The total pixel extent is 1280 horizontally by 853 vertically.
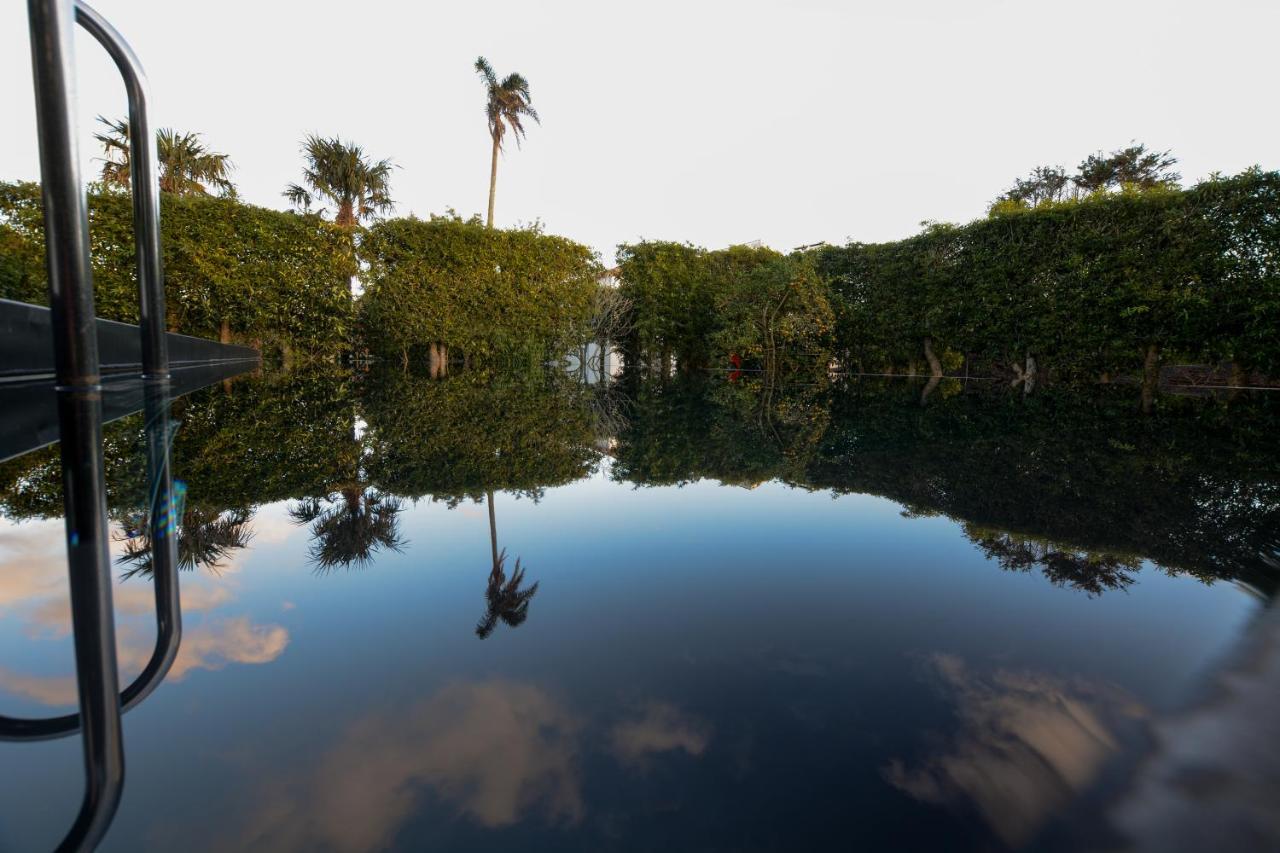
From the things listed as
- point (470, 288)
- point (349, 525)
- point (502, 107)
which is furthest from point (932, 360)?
point (502, 107)

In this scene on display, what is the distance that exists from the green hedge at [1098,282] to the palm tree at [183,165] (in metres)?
18.2

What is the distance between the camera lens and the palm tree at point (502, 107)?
17594mm

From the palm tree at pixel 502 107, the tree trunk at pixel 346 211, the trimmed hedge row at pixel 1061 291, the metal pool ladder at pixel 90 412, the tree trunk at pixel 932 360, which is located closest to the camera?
the metal pool ladder at pixel 90 412

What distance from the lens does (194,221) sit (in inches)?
376

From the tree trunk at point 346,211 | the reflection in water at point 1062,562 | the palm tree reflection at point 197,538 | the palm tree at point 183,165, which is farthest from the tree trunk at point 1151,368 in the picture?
the palm tree at point 183,165

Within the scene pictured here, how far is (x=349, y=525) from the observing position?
1.68m

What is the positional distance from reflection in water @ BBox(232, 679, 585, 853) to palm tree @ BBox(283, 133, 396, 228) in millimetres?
19915

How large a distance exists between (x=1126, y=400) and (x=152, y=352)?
33.8 feet

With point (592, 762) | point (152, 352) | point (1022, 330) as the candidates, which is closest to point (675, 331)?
point (1022, 330)

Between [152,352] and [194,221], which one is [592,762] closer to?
[152,352]

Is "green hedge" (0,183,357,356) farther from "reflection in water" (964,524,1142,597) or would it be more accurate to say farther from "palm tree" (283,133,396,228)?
"reflection in water" (964,524,1142,597)

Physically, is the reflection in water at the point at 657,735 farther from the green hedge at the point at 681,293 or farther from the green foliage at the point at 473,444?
the green hedge at the point at 681,293

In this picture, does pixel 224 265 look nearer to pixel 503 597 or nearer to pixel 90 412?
pixel 90 412

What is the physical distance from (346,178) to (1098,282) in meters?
19.7
